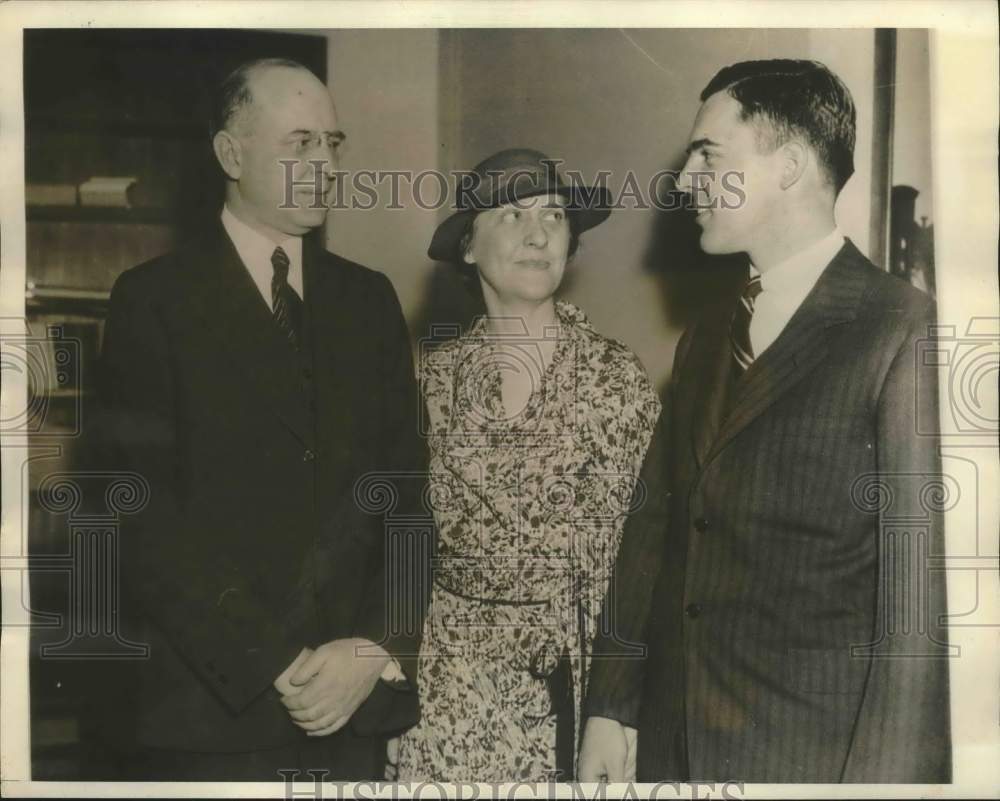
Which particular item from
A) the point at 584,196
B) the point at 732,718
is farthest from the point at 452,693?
the point at 584,196

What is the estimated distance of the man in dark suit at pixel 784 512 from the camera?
6.40 feet

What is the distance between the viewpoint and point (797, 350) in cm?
195

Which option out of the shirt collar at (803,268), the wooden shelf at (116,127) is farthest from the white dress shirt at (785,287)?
the wooden shelf at (116,127)

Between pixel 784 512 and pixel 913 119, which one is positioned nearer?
pixel 784 512

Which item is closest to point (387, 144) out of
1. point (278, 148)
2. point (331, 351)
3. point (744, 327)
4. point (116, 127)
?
point (278, 148)

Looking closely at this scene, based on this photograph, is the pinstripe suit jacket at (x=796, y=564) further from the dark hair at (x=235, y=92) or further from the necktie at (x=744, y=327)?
the dark hair at (x=235, y=92)

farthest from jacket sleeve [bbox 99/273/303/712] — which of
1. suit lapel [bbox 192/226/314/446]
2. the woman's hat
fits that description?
the woman's hat

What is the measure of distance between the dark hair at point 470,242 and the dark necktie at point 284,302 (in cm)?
33

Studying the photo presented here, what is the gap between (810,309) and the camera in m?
1.97

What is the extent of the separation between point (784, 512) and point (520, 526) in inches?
20.2

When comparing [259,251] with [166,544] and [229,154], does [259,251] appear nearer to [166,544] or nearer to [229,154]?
[229,154]

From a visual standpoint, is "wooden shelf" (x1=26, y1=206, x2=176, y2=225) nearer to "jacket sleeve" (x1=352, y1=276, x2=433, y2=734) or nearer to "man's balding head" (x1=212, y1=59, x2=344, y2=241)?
"man's balding head" (x1=212, y1=59, x2=344, y2=241)

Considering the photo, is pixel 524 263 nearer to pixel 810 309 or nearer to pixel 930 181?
pixel 810 309

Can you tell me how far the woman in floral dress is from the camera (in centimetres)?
200
